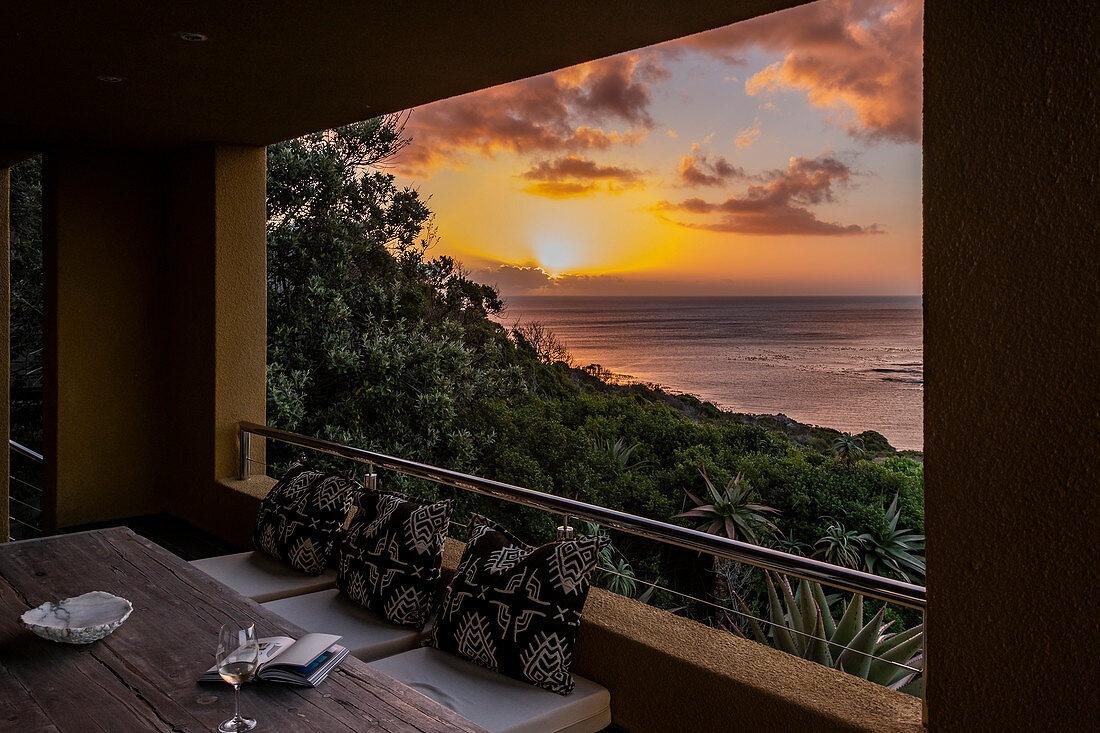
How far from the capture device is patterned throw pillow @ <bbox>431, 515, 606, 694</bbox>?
228 cm

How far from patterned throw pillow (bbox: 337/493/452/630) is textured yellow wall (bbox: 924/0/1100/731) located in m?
1.60

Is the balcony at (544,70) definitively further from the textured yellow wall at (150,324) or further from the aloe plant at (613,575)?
the aloe plant at (613,575)

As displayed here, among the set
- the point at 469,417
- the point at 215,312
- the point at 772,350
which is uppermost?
the point at 215,312

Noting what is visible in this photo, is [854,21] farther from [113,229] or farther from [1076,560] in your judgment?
[1076,560]

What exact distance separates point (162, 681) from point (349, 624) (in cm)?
100

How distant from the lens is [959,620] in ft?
5.57

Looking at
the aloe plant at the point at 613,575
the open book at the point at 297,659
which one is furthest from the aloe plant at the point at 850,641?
the aloe plant at the point at 613,575

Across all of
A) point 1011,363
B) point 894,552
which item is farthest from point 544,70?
point 894,552

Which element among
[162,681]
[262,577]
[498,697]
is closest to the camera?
[162,681]

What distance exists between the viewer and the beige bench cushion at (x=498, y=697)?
83.1 inches

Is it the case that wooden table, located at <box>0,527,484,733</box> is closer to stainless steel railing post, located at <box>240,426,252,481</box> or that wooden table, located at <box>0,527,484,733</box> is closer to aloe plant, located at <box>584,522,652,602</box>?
stainless steel railing post, located at <box>240,426,252,481</box>

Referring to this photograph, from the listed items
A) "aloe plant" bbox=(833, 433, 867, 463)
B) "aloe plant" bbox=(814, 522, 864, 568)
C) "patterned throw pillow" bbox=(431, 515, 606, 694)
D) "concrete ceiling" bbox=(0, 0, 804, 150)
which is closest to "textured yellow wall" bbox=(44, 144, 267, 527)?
"concrete ceiling" bbox=(0, 0, 804, 150)

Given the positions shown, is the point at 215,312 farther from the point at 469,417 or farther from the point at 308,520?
the point at 469,417

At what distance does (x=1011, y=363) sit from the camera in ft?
5.27
